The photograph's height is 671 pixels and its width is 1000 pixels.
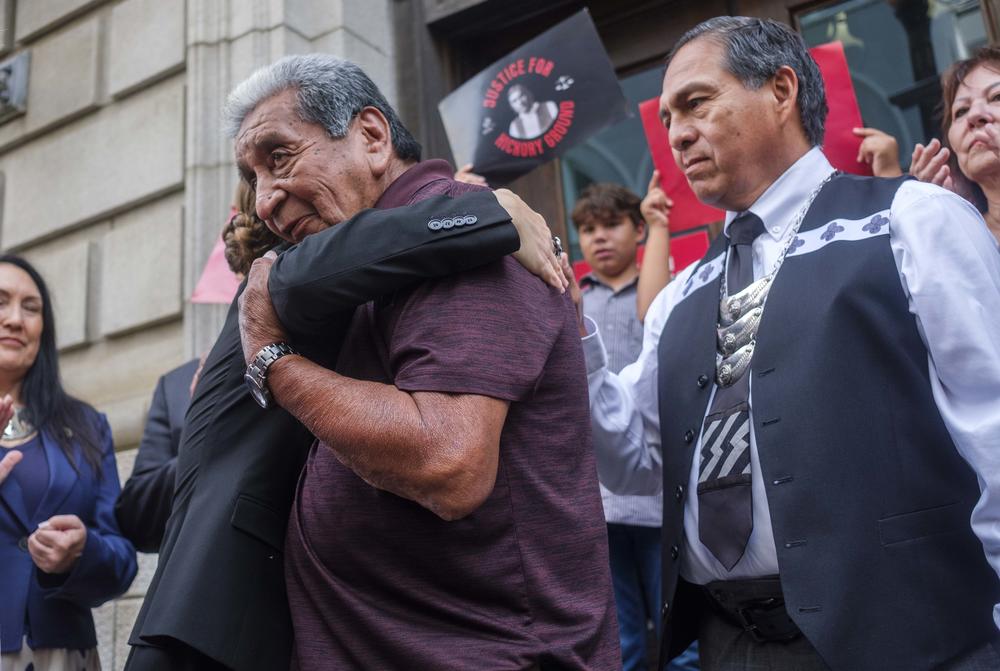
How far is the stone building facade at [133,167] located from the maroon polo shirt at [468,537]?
3384 millimetres

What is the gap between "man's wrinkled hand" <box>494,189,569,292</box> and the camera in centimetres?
165

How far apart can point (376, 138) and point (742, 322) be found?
2.91 feet

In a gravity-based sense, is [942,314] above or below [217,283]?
below

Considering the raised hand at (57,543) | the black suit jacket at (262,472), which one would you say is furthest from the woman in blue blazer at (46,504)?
the black suit jacket at (262,472)

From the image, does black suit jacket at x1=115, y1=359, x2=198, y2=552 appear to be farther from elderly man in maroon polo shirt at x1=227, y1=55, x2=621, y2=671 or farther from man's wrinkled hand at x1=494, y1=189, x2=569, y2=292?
man's wrinkled hand at x1=494, y1=189, x2=569, y2=292

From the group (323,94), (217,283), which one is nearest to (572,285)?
(323,94)

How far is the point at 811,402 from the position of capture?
1.89 m

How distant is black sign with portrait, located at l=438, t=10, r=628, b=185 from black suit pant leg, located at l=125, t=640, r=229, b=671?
2362 millimetres

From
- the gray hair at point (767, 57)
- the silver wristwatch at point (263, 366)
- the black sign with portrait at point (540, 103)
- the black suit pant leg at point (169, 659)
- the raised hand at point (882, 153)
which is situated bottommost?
the black suit pant leg at point (169, 659)

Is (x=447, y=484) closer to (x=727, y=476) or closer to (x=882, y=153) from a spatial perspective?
(x=727, y=476)

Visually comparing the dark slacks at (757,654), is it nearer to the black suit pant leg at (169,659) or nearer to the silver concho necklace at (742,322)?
the silver concho necklace at (742,322)

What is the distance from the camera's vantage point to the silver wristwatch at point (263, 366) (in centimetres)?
156

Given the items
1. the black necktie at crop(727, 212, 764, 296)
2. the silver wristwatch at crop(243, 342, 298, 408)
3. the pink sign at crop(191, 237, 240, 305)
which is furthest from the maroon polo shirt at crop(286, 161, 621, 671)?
the pink sign at crop(191, 237, 240, 305)

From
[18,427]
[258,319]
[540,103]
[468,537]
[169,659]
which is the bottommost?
[169,659]
